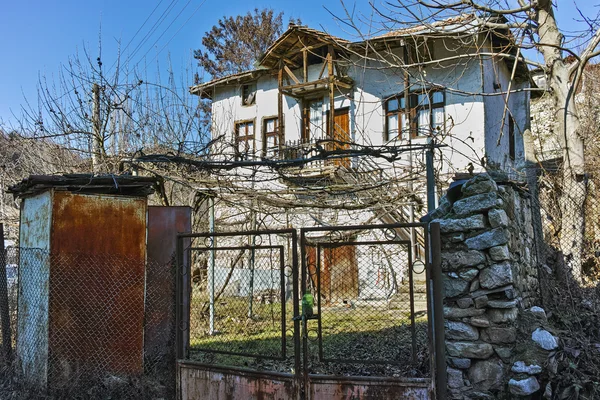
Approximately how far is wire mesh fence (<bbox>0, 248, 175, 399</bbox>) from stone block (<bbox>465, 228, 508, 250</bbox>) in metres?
3.48

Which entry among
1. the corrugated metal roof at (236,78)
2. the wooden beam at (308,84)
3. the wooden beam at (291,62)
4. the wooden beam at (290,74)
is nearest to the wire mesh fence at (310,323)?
the wooden beam at (308,84)

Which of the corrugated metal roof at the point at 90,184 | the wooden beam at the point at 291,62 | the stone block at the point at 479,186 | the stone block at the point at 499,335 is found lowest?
the stone block at the point at 499,335

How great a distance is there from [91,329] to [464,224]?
4358mm

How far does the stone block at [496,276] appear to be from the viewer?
178 inches

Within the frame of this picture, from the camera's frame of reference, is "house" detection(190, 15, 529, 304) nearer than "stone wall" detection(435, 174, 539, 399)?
No

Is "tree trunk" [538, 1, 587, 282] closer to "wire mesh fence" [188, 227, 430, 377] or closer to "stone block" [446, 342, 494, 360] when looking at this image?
"wire mesh fence" [188, 227, 430, 377]

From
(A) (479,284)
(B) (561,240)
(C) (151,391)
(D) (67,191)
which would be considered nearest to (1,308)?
(D) (67,191)

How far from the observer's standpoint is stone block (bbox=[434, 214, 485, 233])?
15.4ft

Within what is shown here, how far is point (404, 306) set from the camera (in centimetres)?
1125

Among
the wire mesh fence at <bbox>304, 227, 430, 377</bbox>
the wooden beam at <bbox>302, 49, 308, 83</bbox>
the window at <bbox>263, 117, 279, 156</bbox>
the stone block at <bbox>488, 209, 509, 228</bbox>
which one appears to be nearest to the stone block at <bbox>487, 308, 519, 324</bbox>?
the wire mesh fence at <bbox>304, 227, 430, 377</bbox>

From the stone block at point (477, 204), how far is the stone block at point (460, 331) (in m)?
1.11

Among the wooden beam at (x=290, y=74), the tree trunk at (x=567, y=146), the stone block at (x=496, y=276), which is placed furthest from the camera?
the wooden beam at (x=290, y=74)

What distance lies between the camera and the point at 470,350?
4539 mm

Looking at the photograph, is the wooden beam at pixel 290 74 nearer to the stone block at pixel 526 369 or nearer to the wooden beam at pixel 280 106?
the wooden beam at pixel 280 106
